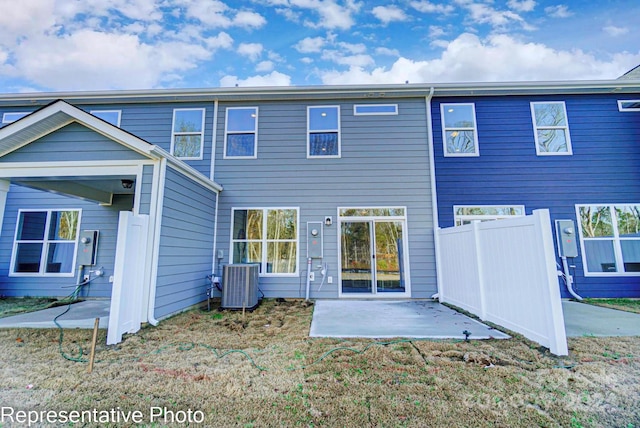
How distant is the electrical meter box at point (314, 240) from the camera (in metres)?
6.25

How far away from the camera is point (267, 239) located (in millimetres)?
6418

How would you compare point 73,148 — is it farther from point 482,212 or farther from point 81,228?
point 482,212

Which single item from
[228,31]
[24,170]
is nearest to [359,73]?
[228,31]

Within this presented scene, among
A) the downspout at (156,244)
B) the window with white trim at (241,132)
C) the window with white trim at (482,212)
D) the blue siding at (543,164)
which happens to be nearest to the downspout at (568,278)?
the blue siding at (543,164)

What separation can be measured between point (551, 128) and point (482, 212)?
2.92 metres

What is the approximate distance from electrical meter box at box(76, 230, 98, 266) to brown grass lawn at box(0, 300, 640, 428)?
2915mm

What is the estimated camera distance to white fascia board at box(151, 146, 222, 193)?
4141mm

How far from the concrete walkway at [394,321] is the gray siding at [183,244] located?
8.15 ft

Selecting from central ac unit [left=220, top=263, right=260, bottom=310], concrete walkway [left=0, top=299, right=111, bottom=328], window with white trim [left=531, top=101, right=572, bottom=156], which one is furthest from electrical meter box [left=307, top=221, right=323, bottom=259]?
window with white trim [left=531, top=101, right=572, bottom=156]

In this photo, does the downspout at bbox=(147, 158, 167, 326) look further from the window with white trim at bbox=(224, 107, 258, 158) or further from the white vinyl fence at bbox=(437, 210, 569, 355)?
the white vinyl fence at bbox=(437, 210, 569, 355)

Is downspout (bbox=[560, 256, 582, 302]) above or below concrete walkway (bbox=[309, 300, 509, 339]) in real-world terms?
above

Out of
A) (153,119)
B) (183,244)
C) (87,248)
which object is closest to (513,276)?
(183,244)

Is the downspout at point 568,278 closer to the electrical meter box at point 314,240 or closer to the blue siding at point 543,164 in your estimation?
the blue siding at point 543,164

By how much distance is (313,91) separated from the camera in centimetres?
659
